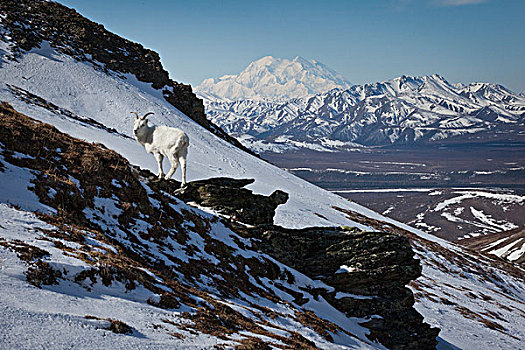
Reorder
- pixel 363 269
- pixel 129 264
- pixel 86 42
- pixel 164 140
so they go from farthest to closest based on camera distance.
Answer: pixel 86 42 → pixel 363 269 → pixel 164 140 → pixel 129 264

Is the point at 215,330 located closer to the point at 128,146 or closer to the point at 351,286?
the point at 351,286

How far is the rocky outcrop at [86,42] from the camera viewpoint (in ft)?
211

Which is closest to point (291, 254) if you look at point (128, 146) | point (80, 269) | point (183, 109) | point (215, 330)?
point (215, 330)

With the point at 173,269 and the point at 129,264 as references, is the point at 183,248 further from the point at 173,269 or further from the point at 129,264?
the point at 129,264

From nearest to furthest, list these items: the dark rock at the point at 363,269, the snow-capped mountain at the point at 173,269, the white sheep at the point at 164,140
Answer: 1. the snow-capped mountain at the point at 173,269
2. the white sheep at the point at 164,140
3. the dark rock at the point at 363,269

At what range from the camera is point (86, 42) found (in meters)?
71.8


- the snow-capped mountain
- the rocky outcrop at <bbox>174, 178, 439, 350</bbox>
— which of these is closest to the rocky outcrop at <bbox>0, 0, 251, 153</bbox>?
the snow-capped mountain

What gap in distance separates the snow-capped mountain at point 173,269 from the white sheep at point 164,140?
1.70 m

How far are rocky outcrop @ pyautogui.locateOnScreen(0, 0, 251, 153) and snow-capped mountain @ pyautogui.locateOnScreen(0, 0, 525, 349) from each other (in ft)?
79.2

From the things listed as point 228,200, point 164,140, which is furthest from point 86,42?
point 228,200

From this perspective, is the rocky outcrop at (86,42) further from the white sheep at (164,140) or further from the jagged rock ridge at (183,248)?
the jagged rock ridge at (183,248)

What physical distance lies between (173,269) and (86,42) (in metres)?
70.9

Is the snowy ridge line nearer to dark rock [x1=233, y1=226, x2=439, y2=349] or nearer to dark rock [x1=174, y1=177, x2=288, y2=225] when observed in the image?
dark rock [x1=233, y1=226, x2=439, y2=349]

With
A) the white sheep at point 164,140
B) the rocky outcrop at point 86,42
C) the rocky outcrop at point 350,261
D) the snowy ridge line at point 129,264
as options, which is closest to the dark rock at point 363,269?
the rocky outcrop at point 350,261
